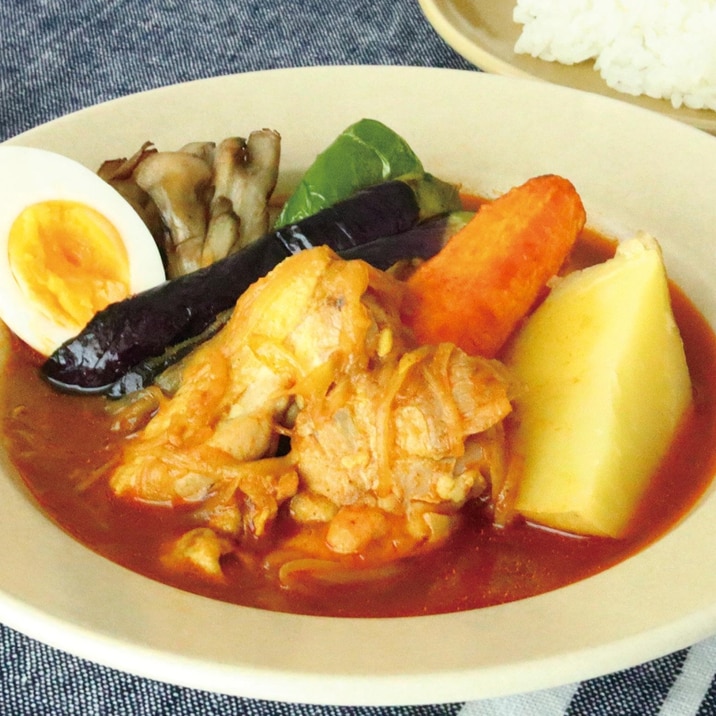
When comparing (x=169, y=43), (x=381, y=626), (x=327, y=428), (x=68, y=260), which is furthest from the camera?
(x=169, y=43)

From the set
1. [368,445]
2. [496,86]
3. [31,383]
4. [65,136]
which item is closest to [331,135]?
[496,86]

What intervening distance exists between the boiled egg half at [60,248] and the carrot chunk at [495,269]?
2.29ft

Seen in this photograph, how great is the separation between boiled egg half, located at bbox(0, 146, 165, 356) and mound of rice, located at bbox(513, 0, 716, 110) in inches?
65.7

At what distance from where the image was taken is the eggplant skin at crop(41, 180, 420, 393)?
7.02 ft

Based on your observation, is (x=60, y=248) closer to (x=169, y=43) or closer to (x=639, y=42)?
(x=169, y=43)

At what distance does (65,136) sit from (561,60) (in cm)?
169

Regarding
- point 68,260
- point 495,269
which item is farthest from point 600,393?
point 68,260

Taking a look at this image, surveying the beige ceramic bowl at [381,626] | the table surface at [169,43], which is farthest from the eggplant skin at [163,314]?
the table surface at [169,43]

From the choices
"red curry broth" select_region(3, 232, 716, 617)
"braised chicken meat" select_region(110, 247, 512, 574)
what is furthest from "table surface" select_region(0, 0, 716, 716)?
"braised chicken meat" select_region(110, 247, 512, 574)

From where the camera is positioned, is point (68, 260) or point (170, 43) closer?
point (68, 260)

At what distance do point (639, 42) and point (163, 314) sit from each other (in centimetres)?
197

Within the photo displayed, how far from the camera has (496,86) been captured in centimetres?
286

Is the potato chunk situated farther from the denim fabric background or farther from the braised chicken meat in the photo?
the denim fabric background

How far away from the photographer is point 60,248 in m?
2.28
